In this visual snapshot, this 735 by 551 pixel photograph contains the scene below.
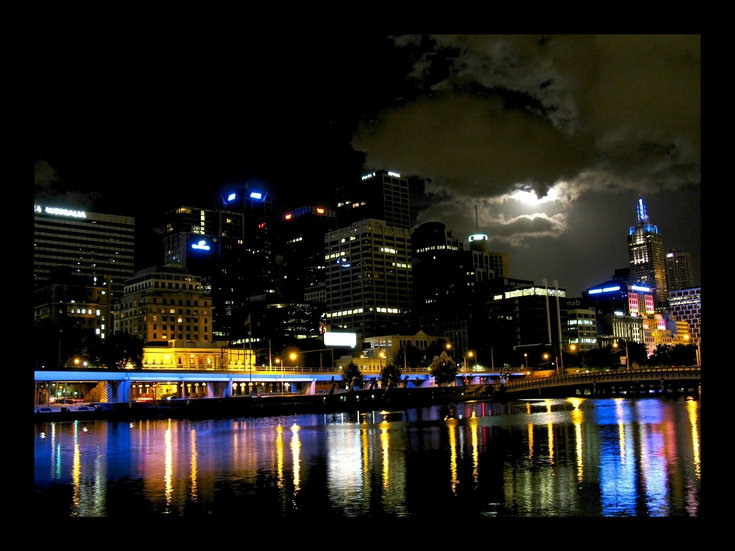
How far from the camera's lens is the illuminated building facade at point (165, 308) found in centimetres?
16038

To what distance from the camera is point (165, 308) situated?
162875 millimetres

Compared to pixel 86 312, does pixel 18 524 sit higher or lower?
lower

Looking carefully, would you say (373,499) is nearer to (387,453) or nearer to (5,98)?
(387,453)

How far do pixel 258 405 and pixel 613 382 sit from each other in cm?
4954

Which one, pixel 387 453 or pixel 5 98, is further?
pixel 387 453

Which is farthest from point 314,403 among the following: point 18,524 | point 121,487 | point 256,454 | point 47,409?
point 18,524

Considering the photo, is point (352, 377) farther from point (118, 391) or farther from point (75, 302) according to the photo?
point (75, 302)

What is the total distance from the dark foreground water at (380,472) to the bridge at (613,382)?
43848mm

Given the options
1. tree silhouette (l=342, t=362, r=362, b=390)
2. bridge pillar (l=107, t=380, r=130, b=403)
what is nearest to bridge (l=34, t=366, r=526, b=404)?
bridge pillar (l=107, t=380, r=130, b=403)

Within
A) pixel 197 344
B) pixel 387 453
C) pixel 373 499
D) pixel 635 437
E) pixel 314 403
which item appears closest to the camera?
pixel 373 499

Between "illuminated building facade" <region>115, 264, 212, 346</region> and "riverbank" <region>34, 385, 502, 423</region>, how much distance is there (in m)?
68.4

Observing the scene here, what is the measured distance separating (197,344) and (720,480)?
141588mm

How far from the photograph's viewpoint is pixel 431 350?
16725 cm

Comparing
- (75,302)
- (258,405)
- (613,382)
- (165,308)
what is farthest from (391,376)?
(75,302)
